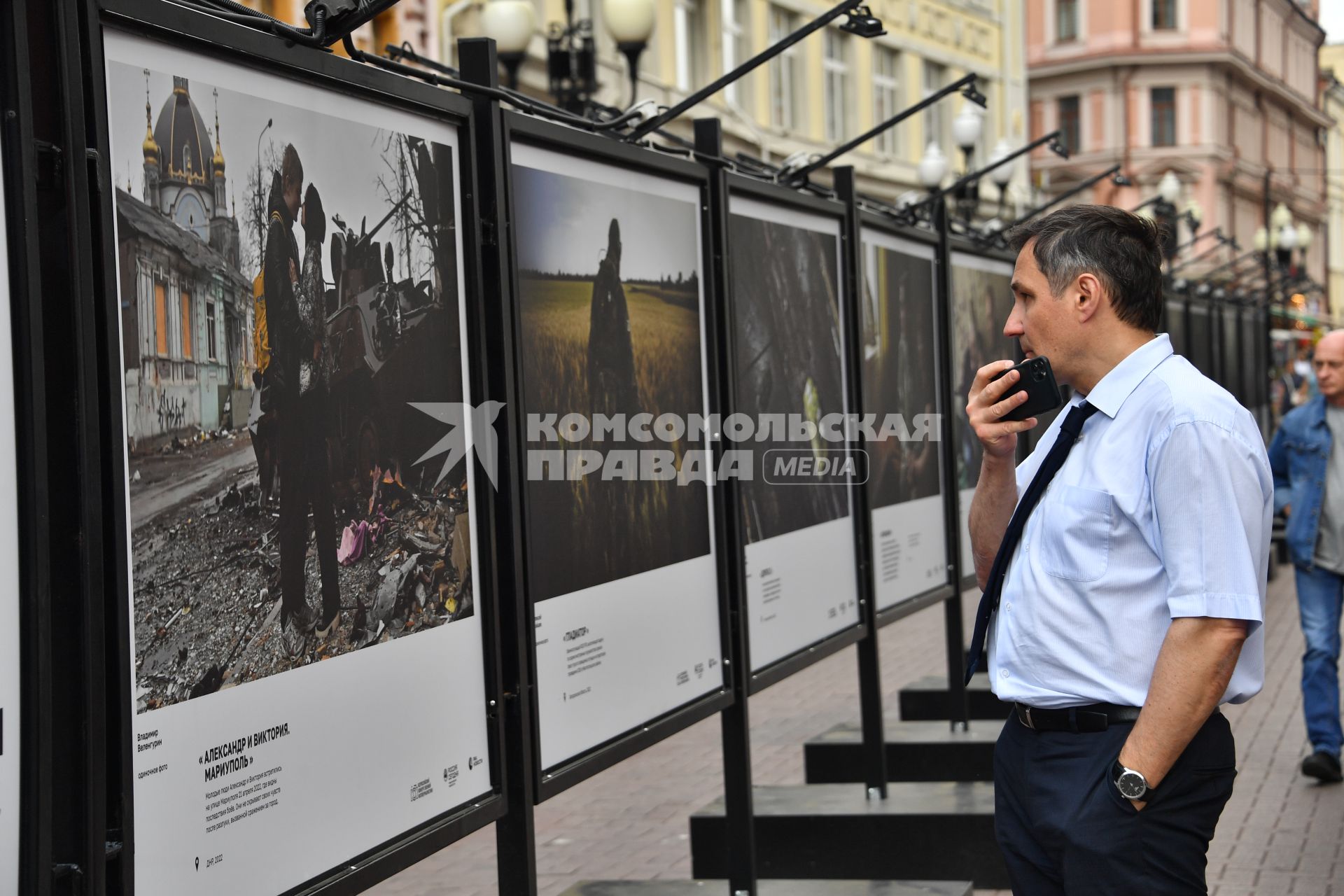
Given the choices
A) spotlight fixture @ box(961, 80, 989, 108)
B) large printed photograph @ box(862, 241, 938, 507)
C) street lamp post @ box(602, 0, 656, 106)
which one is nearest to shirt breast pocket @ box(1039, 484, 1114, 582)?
large printed photograph @ box(862, 241, 938, 507)

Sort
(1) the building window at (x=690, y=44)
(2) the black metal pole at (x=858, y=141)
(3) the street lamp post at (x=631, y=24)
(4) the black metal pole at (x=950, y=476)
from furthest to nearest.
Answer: (1) the building window at (x=690, y=44)
(3) the street lamp post at (x=631, y=24)
(4) the black metal pole at (x=950, y=476)
(2) the black metal pole at (x=858, y=141)

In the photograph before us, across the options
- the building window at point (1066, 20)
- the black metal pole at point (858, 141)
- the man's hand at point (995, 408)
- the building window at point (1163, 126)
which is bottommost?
the man's hand at point (995, 408)

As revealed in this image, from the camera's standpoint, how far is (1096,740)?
3320 millimetres

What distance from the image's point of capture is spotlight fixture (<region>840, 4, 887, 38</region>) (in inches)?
227

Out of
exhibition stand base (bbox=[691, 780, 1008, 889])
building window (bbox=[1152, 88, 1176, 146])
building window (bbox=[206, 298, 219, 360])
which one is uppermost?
building window (bbox=[1152, 88, 1176, 146])

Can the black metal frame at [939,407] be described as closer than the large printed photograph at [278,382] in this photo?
No

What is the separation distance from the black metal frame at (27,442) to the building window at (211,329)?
1.46 feet

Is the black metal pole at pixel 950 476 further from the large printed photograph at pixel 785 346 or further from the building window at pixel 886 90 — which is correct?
the building window at pixel 886 90

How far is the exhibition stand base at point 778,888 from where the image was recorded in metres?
5.20

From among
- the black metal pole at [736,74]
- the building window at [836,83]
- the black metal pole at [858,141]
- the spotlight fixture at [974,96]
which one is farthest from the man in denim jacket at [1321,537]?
the building window at [836,83]

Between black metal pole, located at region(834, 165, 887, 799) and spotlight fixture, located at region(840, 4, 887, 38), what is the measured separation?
89 centimetres

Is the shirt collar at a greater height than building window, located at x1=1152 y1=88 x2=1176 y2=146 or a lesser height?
lesser

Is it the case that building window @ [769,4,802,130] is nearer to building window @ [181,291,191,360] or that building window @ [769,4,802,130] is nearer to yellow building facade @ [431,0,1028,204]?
yellow building facade @ [431,0,1028,204]

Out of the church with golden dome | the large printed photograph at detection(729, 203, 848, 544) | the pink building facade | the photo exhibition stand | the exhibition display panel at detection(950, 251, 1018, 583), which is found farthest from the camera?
the pink building facade
